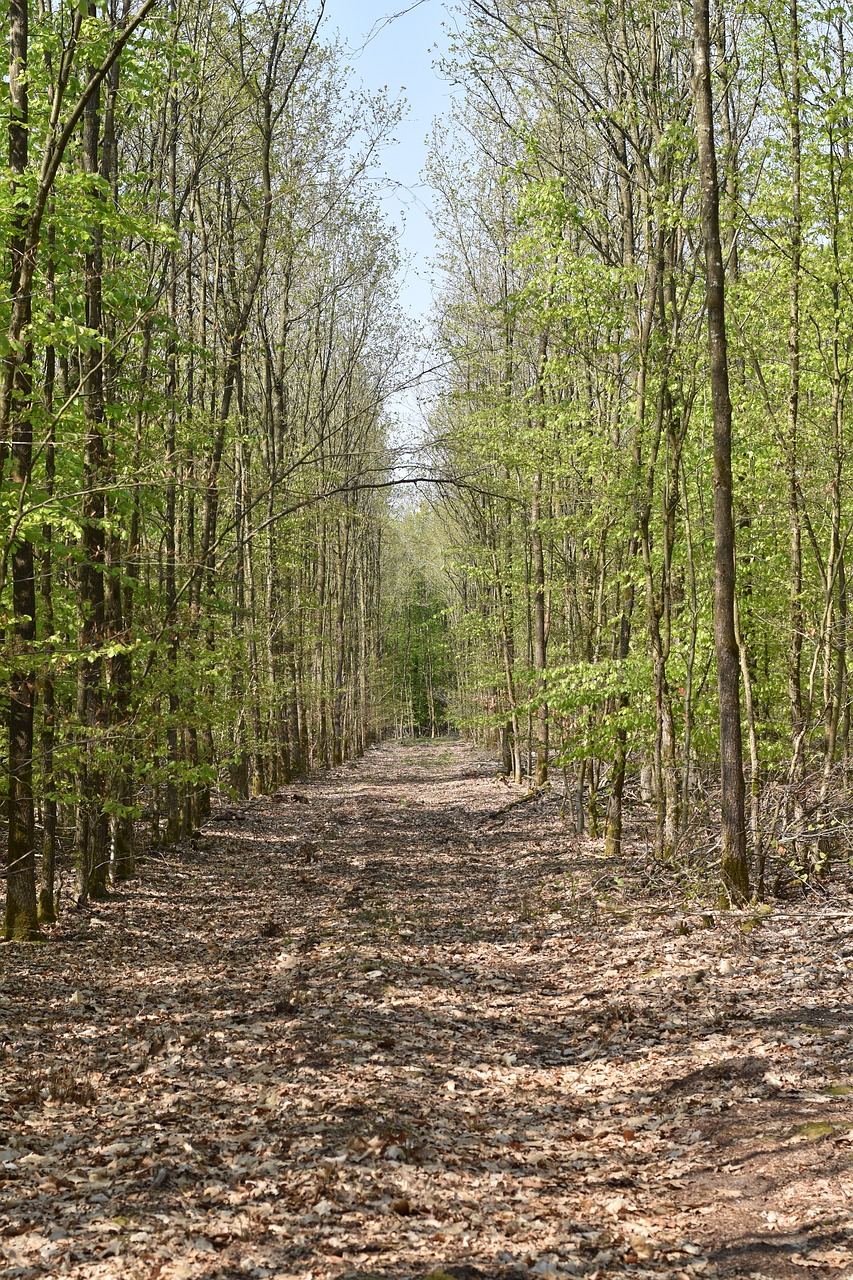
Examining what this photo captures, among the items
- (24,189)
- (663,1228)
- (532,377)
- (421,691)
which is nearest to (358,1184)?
(663,1228)

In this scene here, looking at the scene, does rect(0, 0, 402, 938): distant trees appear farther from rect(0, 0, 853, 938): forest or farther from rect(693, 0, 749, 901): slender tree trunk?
rect(693, 0, 749, 901): slender tree trunk

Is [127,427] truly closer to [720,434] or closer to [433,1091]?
[720,434]

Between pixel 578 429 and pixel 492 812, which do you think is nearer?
pixel 578 429

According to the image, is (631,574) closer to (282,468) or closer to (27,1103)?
(27,1103)

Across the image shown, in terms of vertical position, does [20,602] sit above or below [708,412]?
below

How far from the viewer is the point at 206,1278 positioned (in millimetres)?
3939

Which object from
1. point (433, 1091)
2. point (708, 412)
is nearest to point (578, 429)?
point (708, 412)

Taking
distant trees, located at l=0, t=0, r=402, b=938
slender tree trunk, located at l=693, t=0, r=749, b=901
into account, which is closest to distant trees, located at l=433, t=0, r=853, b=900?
slender tree trunk, located at l=693, t=0, r=749, b=901

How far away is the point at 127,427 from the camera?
9719 mm

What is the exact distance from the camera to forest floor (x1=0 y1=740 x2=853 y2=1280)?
4207 mm

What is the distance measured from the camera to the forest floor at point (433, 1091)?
13.8 ft

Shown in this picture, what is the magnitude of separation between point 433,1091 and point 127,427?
6963 mm

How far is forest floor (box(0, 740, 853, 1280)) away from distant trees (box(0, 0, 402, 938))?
2.15 meters

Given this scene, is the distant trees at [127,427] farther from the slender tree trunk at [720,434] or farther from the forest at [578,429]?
the slender tree trunk at [720,434]
